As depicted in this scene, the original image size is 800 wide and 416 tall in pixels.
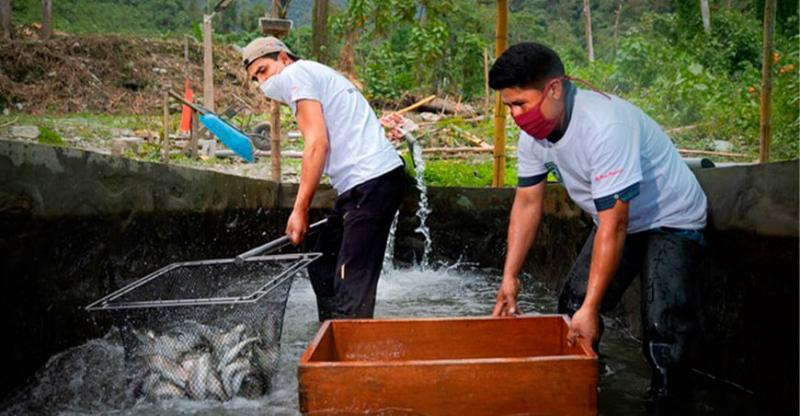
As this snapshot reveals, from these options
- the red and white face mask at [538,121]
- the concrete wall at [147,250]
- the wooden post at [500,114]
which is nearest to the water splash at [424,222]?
the wooden post at [500,114]

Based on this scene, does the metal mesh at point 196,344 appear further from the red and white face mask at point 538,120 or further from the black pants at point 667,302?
the black pants at point 667,302

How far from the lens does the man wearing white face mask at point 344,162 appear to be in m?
3.72

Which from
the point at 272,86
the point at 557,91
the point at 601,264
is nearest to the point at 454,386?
the point at 601,264

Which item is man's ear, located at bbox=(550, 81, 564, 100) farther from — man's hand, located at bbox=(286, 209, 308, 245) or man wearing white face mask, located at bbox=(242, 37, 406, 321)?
man's hand, located at bbox=(286, 209, 308, 245)

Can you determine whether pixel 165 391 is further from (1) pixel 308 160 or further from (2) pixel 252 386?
(1) pixel 308 160

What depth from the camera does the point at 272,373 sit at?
3.45 metres

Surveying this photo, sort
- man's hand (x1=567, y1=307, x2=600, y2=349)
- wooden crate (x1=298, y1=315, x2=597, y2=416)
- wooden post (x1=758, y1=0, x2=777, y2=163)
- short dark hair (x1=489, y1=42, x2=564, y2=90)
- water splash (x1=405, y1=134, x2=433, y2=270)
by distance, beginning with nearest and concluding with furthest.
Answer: wooden crate (x1=298, y1=315, x2=597, y2=416)
man's hand (x1=567, y1=307, x2=600, y2=349)
short dark hair (x1=489, y1=42, x2=564, y2=90)
wooden post (x1=758, y1=0, x2=777, y2=163)
water splash (x1=405, y1=134, x2=433, y2=270)

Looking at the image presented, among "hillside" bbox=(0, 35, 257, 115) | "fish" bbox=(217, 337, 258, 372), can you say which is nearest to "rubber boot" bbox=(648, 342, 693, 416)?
"fish" bbox=(217, 337, 258, 372)

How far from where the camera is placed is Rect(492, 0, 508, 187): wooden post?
255 inches

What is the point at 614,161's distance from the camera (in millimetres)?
2621

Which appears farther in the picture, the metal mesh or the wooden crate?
the metal mesh

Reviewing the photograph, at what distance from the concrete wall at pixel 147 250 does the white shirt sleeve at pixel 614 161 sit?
2.47 feet

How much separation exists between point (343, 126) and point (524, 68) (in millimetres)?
1387

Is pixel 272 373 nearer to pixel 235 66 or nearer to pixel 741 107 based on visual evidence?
pixel 741 107
